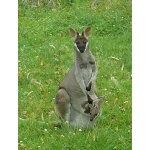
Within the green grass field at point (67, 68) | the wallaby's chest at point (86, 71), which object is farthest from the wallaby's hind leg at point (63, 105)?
the wallaby's chest at point (86, 71)

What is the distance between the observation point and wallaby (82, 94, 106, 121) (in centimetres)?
711

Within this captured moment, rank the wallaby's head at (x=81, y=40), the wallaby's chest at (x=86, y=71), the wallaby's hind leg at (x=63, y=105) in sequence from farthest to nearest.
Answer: the wallaby's chest at (x=86, y=71), the wallaby's hind leg at (x=63, y=105), the wallaby's head at (x=81, y=40)

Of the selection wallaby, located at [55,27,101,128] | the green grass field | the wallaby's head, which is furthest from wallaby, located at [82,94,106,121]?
the wallaby's head

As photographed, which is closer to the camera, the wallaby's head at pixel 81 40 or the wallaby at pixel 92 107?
the wallaby's head at pixel 81 40

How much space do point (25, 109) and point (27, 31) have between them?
3984mm

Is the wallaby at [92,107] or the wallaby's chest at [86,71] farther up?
the wallaby's chest at [86,71]

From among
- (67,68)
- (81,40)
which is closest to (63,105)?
(81,40)

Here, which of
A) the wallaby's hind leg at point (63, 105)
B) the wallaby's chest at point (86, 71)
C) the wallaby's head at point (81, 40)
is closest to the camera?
the wallaby's head at point (81, 40)

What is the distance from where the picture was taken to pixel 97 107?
716cm

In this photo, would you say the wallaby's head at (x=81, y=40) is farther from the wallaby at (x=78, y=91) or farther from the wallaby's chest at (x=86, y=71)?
the wallaby's chest at (x=86, y=71)

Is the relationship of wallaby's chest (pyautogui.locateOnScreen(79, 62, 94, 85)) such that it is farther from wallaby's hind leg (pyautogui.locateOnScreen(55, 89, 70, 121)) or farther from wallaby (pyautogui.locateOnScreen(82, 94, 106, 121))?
wallaby's hind leg (pyautogui.locateOnScreen(55, 89, 70, 121))

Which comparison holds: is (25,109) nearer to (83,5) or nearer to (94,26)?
(94,26)

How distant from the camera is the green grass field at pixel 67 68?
6.79 metres

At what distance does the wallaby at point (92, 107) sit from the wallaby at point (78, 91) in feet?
0.16
